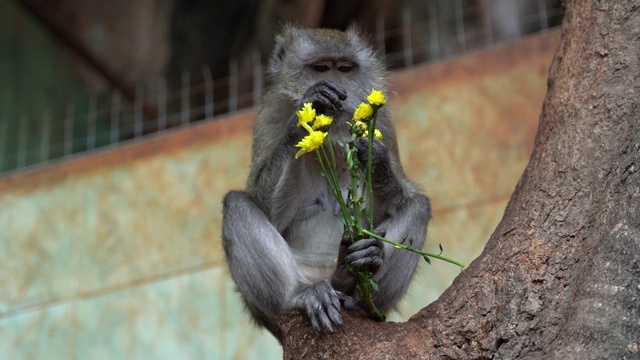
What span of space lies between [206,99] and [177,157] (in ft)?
3.51

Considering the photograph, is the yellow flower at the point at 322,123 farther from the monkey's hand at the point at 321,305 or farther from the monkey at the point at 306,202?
the monkey's hand at the point at 321,305

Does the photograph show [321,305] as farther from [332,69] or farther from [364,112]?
[332,69]

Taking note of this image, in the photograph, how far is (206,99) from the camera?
483 inches

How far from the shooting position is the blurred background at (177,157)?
10398mm

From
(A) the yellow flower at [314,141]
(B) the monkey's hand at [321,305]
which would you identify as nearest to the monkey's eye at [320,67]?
(B) the monkey's hand at [321,305]

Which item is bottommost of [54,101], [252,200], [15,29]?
[252,200]

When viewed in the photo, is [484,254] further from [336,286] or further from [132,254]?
[132,254]

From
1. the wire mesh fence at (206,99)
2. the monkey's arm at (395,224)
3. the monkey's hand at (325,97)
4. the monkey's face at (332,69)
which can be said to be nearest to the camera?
the monkey's hand at (325,97)

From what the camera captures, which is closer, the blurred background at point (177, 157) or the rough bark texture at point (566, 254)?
the rough bark texture at point (566, 254)

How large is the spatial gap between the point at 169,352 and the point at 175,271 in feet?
3.11

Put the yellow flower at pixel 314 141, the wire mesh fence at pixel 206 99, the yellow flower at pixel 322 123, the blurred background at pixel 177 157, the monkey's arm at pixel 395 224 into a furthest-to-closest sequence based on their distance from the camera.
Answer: the wire mesh fence at pixel 206 99 < the blurred background at pixel 177 157 < the monkey's arm at pixel 395 224 < the yellow flower at pixel 322 123 < the yellow flower at pixel 314 141

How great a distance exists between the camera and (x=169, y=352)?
1063 centimetres

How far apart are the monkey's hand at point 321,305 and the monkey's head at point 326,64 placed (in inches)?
67.4

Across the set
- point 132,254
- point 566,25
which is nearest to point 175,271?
point 132,254
